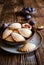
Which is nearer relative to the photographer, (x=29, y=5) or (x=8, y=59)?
(x=8, y=59)

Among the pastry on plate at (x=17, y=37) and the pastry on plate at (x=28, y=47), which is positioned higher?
the pastry on plate at (x=17, y=37)

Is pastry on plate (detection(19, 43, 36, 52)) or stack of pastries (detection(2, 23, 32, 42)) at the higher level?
stack of pastries (detection(2, 23, 32, 42))

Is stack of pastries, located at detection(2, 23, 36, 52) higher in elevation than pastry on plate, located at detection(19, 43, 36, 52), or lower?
higher

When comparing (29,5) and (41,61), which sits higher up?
(41,61)

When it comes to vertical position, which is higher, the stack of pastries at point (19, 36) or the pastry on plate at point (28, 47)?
the stack of pastries at point (19, 36)

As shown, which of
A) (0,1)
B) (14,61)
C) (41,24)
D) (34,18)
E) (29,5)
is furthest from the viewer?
(0,1)

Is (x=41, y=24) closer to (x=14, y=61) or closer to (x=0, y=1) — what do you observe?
(x=14, y=61)

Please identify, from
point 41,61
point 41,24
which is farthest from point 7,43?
point 41,24

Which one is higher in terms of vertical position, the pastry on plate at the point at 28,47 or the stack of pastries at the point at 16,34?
the stack of pastries at the point at 16,34

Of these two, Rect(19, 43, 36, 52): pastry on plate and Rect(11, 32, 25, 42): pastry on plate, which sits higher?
Rect(11, 32, 25, 42): pastry on plate

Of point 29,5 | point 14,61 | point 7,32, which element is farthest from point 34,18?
point 14,61

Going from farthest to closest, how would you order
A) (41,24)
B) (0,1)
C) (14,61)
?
1. (0,1)
2. (41,24)
3. (14,61)
